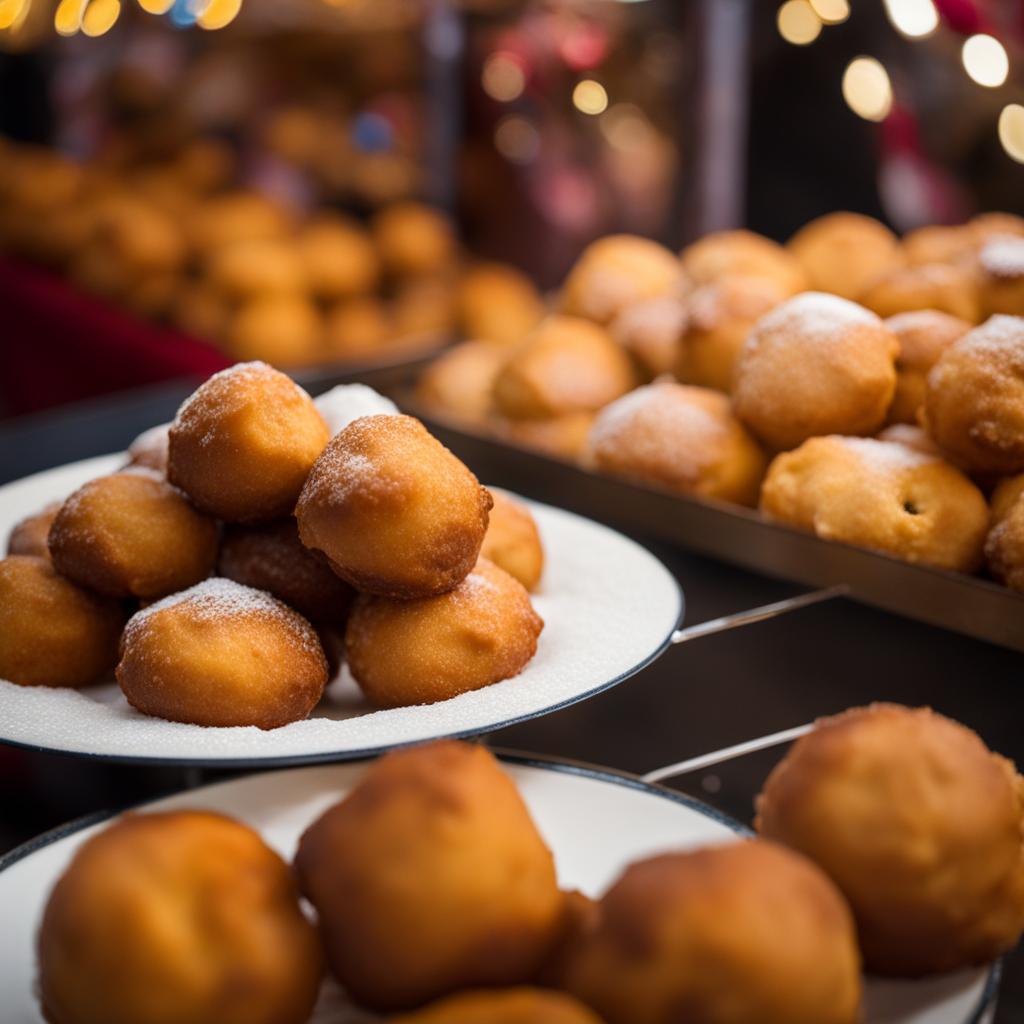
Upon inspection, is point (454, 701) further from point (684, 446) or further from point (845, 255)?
point (845, 255)

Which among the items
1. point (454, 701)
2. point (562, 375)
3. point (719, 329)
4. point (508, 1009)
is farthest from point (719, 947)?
point (562, 375)

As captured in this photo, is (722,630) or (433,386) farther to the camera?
(433,386)

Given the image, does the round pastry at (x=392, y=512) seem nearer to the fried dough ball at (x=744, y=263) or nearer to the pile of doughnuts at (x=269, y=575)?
the pile of doughnuts at (x=269, y=575)

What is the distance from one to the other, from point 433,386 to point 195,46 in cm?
208

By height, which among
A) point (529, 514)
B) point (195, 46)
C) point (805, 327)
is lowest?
point (529, 514)

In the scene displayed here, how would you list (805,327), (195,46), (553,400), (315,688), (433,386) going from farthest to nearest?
(195,46), (433,386), (553,400), (805,327), (315,688)

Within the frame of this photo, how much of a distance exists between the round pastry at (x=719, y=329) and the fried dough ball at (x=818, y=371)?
113mm

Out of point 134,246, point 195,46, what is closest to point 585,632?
point 134,246

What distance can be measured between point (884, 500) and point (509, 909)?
2.34 feet

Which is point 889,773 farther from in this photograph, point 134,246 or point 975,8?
point 134,246

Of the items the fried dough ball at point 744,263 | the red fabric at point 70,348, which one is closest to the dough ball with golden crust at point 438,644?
the fried dough ball at point 744,263

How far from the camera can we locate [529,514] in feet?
3.76

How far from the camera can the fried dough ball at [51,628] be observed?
3.18 feet

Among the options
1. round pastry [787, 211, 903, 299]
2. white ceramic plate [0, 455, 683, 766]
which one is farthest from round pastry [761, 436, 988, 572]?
round pastry [787, 211, 903, 299]
